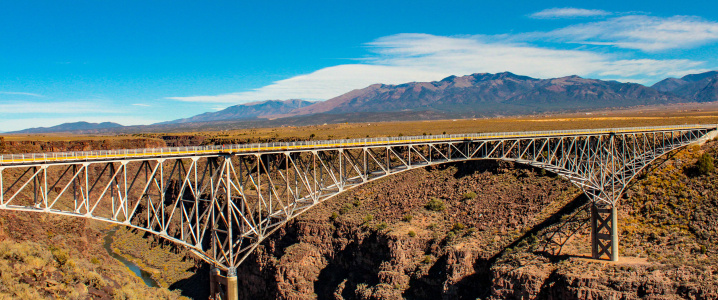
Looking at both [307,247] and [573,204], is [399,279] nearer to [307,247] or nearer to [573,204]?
[307,247]

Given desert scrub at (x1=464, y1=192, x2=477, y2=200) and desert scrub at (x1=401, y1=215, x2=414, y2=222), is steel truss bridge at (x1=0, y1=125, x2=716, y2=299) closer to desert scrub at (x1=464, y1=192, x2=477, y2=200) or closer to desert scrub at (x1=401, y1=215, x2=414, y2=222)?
desert scrub at (x1=464, y1=192, x2=477, y2=200)

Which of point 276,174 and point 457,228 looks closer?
point 457,228

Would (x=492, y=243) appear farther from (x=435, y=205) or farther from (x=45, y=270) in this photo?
(x=45, y=270)

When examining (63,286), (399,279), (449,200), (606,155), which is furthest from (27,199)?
(606,155)

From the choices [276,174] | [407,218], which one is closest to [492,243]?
[407,218]

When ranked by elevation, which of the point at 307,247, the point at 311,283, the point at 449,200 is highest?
the point at 449,200

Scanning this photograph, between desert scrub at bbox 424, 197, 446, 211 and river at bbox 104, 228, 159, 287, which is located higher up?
desert scrub at bbox 424, 197, 446, 211

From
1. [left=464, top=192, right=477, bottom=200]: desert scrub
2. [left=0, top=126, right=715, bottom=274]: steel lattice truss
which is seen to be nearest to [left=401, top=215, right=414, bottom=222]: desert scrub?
[left=0, top=126, right=715, bottom=274]: steel lattice truss
